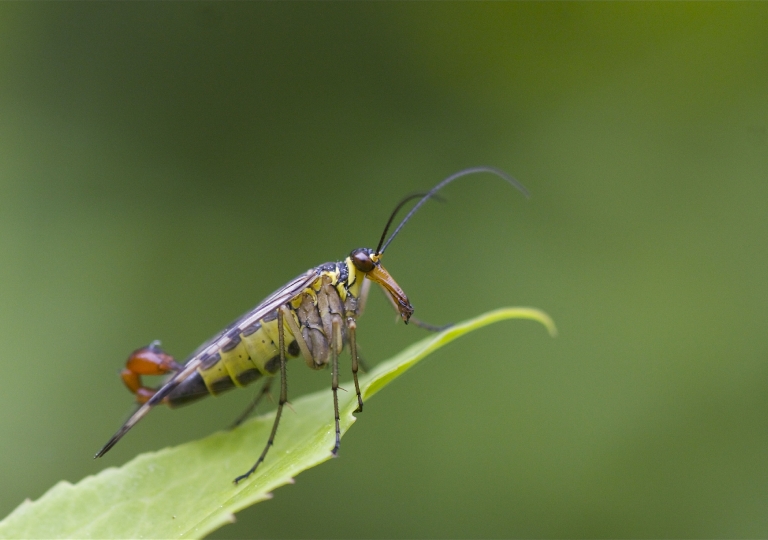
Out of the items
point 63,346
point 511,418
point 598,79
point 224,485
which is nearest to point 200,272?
point 63,346

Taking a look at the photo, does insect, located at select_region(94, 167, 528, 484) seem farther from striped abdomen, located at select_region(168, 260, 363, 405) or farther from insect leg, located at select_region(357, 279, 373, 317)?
insect leg, located at select_region(357, 279, 373, 317)

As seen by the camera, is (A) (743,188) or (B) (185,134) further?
(B) (185,134)

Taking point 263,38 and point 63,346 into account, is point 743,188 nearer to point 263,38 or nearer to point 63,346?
point 263,38

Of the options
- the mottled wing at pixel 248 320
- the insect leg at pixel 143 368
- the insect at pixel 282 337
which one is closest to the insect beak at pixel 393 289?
the insect at pixel 282 337

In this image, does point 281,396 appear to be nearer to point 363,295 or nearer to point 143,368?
point 143,368

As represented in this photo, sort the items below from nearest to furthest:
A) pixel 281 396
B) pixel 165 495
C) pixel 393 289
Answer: pixel 165 495 → pixel 281 396 → pixel 393 289

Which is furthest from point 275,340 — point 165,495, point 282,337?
point 165,495

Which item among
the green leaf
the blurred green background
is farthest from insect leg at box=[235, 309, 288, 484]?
the blurred green background
